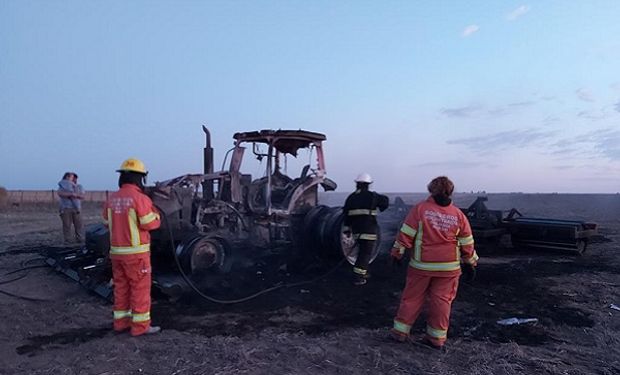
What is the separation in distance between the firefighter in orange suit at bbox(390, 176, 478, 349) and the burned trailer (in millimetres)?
6251

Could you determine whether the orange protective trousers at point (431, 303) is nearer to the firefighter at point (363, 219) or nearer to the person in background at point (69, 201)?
the firefighter at point (363, 219)

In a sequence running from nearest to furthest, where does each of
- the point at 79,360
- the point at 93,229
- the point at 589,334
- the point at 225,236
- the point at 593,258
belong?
the point at 79,360, the point at 589,334, the point at 225,236, the point at 93,229, the point at 593,258

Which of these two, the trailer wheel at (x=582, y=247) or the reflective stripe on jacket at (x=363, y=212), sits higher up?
the reflective stripe on jacket at (x=363, y=212)

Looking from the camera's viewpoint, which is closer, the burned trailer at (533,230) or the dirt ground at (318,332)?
the dirt ground at (318,332)

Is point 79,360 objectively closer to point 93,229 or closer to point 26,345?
point 26,345

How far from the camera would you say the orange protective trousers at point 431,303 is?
4.43m

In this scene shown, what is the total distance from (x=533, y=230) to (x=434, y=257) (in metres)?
7.56

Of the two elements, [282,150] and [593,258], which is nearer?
[282,150]

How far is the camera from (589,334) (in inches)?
198

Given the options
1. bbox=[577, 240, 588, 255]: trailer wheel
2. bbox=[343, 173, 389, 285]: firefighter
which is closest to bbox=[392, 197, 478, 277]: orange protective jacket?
bbox=[343, 173, 389, 285]: firefighter

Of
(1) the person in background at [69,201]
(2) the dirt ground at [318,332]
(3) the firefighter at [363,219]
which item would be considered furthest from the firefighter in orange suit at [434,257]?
(1) the person in background at [69,201]

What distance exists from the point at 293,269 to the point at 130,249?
3.49 m

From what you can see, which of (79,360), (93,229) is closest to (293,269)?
(93,229)

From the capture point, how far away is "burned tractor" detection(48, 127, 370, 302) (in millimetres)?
6555
